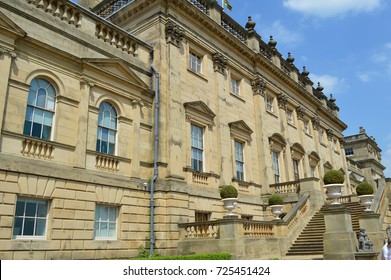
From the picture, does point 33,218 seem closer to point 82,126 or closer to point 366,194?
point 82,126

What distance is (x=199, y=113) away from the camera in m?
18.4

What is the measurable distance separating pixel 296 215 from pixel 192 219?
5.98 m

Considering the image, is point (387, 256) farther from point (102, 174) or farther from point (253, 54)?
point (253, 54)

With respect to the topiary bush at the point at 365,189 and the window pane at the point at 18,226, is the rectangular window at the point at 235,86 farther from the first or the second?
the window pane at the point at 18,226

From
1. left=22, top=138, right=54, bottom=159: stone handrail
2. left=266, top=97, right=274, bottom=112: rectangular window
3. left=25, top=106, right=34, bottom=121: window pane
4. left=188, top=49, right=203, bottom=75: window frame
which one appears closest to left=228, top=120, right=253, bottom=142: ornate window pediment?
left=188, top=49, right=203, bottom=75: window frame

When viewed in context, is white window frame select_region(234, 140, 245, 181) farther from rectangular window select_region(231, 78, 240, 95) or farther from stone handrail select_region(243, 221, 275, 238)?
stone handrail select_region(243, 221, 275, 238)

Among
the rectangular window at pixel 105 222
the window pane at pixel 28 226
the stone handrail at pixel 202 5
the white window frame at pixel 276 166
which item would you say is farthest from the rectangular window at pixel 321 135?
the window pane at pixel 28 226

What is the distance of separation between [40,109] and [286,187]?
15.5 metres

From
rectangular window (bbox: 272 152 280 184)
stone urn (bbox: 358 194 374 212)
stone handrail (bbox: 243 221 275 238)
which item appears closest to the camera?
stone handrail (bbox: 243 221 275 238)

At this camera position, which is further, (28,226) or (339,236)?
(339,236)

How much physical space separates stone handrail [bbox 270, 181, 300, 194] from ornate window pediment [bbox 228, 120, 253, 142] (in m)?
3.44

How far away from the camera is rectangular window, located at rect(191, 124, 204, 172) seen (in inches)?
698

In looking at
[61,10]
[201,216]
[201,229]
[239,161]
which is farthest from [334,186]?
[61,10]

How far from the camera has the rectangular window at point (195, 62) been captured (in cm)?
1948
